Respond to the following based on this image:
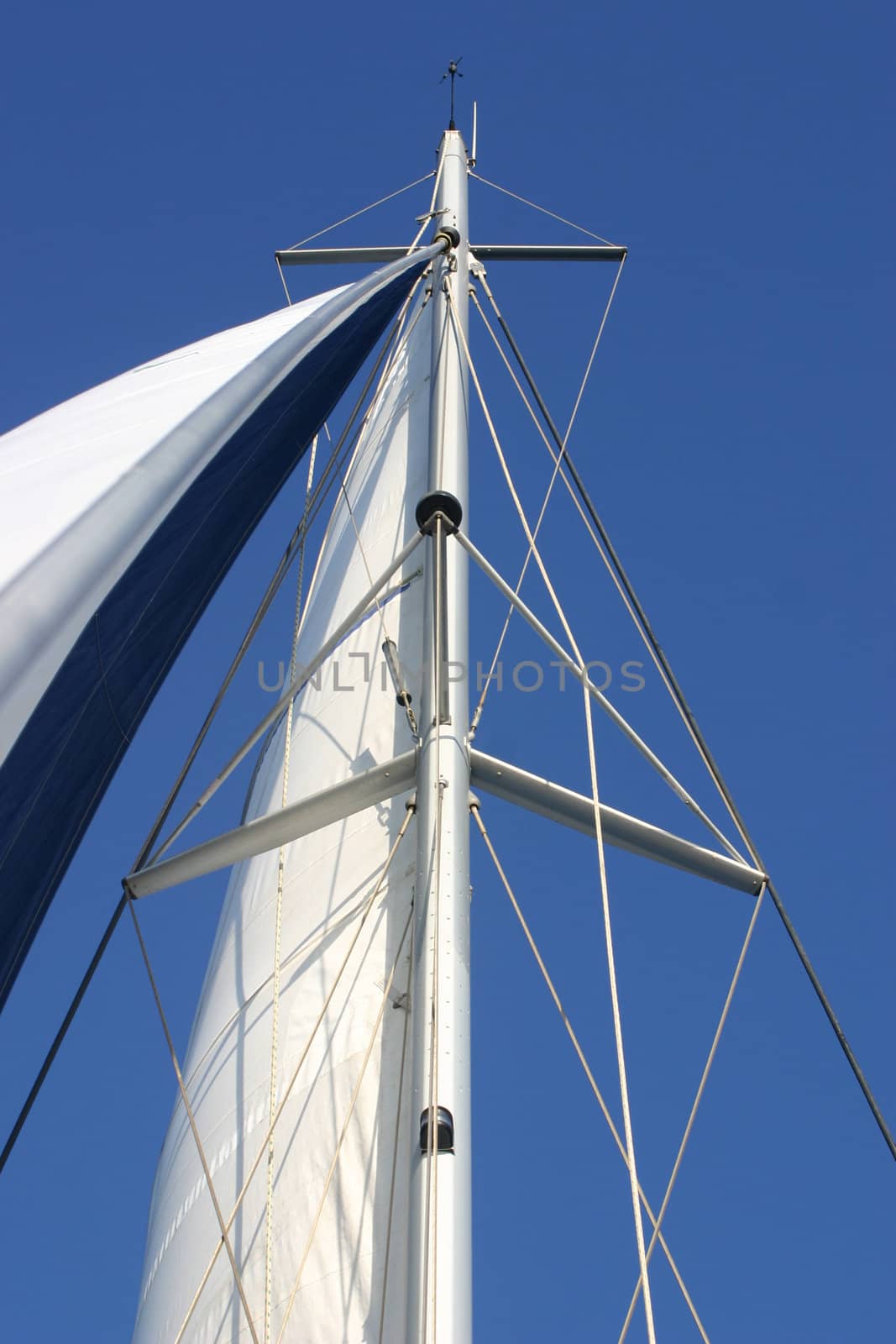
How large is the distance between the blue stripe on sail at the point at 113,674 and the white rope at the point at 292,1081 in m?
1.31

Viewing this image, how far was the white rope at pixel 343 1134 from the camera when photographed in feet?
17.7

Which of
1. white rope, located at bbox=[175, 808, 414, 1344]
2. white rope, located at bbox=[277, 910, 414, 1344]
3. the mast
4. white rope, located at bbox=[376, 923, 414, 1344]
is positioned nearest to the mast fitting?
the mast

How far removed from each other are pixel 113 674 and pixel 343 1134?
6.95 feet

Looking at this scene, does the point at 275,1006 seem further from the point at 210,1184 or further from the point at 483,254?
the point at 483,254

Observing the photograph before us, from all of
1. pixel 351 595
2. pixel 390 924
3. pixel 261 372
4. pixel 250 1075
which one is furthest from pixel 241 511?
pixel 351 595

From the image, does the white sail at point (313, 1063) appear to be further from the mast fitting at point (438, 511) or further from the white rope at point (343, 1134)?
the mast fitting at point (438, 511)

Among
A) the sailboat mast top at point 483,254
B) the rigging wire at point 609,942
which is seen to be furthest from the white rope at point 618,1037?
the sailboat mast top at point 483,254

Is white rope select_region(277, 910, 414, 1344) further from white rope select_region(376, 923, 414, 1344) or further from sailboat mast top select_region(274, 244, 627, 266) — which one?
sailboat mast top select_region(274, 244, 627, 266)

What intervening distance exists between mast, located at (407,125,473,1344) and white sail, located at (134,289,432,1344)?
0.19 meters

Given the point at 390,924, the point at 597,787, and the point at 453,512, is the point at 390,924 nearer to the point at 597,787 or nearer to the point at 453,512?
the point at 597,787

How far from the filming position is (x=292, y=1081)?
5.81 meters

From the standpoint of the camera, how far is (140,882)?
237 inches

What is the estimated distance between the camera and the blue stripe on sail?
3.89m

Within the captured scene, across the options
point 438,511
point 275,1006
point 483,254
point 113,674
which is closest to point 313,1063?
point 275,1006
